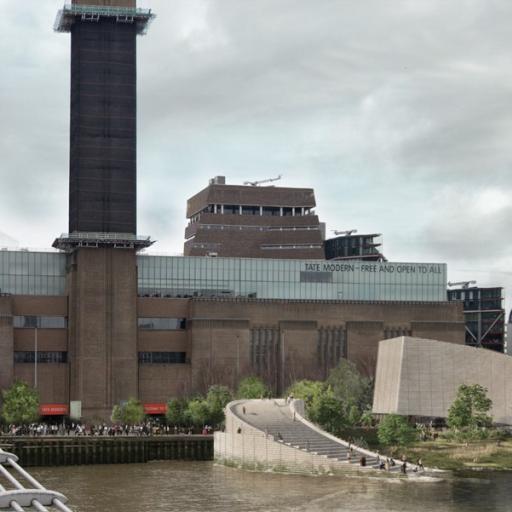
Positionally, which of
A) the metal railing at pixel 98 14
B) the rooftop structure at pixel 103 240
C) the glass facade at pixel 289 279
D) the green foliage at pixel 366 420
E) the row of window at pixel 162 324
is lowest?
the green foliage at pixel 366 420

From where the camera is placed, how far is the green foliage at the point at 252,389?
144 m

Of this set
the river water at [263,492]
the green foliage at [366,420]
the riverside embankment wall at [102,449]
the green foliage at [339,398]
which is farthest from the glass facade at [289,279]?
the river water at [263,492]

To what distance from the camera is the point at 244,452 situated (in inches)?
4286

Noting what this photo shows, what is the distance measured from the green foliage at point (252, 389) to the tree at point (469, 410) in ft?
98.0

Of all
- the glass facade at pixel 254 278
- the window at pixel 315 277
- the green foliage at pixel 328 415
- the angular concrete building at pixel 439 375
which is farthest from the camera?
the window at pixel 315 277

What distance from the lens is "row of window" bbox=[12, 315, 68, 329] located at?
505 feet

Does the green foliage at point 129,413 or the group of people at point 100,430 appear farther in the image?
the green foliage at point 129,413

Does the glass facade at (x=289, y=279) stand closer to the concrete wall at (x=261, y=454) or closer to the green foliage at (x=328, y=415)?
the green foliage at (x=328, y=415)

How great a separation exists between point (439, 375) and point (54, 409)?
50.6 m

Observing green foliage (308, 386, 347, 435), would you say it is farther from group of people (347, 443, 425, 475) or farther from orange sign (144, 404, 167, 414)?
orange sign (144, 404, 167, 414)

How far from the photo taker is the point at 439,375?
420 feet

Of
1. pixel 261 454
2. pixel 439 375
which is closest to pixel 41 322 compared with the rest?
pixel 439 375

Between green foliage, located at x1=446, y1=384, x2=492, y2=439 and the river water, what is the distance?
607 inches

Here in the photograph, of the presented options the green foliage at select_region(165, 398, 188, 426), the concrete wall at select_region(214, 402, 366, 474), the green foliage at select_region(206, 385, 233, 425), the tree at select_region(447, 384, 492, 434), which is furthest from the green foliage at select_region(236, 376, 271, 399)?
the tree at select_region(447, 384, 492, 434)
